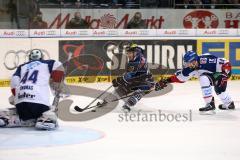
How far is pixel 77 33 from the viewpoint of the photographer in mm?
13320

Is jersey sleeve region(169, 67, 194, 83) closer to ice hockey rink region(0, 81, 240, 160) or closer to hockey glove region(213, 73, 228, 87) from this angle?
hockey glove region(213, 73, 228, 87)

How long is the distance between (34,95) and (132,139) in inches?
55.5

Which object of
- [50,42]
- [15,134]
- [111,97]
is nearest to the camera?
[15,134]

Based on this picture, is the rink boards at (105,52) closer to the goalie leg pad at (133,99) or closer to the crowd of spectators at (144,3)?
the crowd of spectators at (144,3)

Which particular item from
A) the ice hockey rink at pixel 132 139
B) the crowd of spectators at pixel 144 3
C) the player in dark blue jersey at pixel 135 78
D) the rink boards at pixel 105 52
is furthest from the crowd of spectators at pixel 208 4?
the ice hockey rink at pixel 132 139

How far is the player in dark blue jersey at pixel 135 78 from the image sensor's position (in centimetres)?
970

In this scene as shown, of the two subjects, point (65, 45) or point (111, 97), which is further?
point (65, 45)

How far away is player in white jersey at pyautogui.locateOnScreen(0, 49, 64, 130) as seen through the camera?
7715 mm

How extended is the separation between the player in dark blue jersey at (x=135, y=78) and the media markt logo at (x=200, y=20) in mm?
4278

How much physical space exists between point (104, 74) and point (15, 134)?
599 centimetres

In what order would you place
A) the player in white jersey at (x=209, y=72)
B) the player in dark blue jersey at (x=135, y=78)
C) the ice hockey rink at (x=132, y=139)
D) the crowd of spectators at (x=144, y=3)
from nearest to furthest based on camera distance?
the ice hockey rink at (x=132, y=139)
the player in white jersey at (x=209, y=72)
the player in dark blue jersey at (x=135, y=78)
the crowd of spectators at (x=144, y=3)

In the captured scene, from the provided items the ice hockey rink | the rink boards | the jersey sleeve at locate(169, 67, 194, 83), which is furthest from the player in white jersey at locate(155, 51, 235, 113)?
the rink boards

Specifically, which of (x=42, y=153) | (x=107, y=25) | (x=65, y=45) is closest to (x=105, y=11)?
(x=107, y=25)

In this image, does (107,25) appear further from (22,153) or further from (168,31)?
(22,153)
